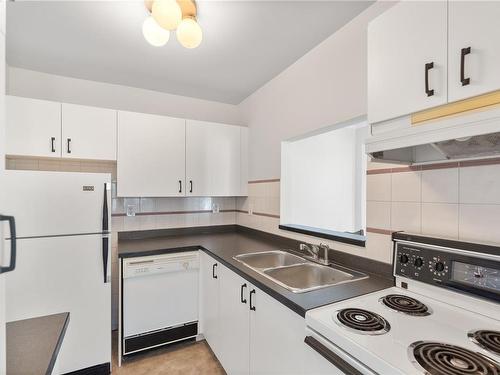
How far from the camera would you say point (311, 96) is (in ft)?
6.35

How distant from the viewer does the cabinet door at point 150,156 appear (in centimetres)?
224

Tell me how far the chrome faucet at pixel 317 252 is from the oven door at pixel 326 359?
727mm

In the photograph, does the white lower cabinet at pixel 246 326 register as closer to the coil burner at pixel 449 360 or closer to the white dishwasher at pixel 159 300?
the white dishwasher at pixel 159 300

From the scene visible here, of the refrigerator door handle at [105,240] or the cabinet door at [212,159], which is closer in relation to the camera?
the refrigerator door handle at [105,240]

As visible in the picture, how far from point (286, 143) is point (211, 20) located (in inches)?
44.8

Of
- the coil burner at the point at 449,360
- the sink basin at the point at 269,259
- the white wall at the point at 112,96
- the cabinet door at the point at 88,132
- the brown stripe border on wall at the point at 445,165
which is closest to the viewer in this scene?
the coil burner at the point at 449,360

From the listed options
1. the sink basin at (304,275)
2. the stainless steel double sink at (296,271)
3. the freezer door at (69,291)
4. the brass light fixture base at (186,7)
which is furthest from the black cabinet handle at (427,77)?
the freezer door at (69,291)

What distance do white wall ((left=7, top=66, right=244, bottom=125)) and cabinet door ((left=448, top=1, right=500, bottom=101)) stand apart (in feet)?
7.82

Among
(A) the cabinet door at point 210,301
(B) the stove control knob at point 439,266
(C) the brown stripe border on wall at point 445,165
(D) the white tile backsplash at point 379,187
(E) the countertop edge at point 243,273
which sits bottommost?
(A) the cabinet door at point 210,301

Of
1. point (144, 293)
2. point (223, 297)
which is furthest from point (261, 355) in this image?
point (144, 293)

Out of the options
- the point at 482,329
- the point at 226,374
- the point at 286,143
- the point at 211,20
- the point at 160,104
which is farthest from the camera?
the point at 160,104

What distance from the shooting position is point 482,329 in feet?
2.91

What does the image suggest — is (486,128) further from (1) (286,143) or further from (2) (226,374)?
(2) (226,374)

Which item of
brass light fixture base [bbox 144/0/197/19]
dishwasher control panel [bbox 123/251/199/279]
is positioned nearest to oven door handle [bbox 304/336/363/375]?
dishwasher control panel [bbox 123/251/199/279]
